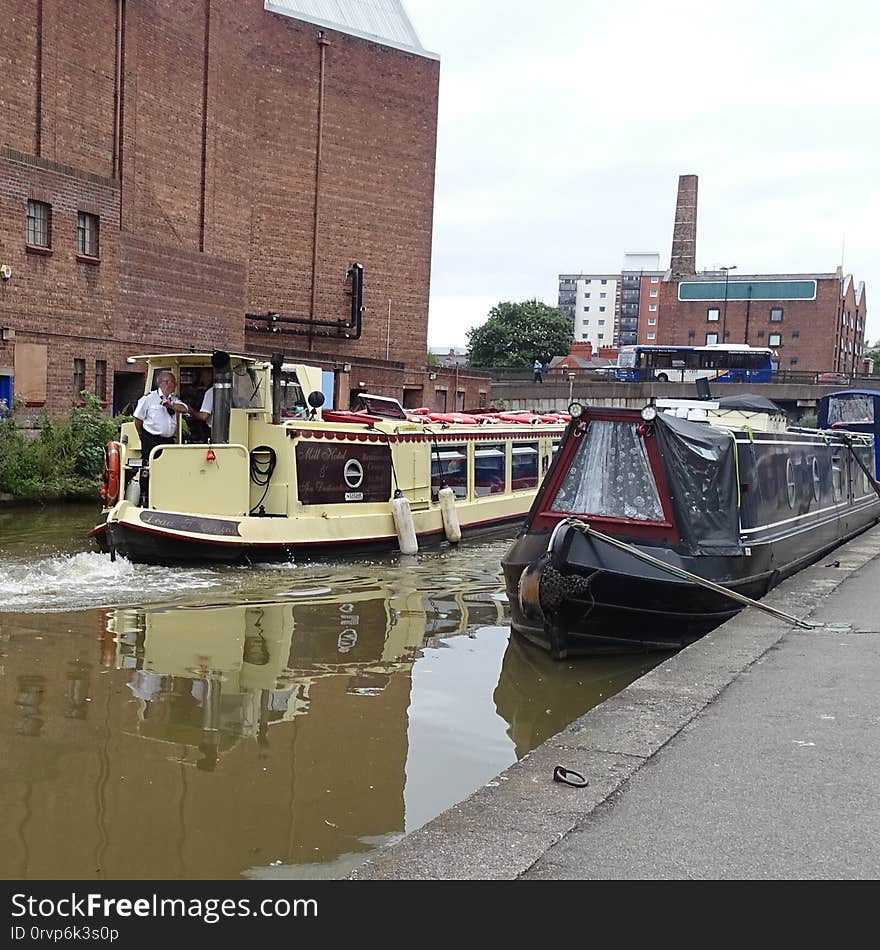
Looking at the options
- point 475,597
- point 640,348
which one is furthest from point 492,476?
point 640,348

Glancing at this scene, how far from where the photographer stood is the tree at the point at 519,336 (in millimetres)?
90562

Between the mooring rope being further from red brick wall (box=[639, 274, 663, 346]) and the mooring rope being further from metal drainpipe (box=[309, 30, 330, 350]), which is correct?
red brick wall (box=[639, 274, 663, 346])

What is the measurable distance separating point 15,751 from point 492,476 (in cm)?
1229

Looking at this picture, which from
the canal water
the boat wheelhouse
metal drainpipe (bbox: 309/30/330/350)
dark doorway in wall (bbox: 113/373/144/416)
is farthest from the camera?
metal drainpipe (bbox: 309/30/330/350)

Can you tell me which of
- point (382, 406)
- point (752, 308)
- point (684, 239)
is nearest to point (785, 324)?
point (752, 308)

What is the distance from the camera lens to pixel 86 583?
12.1 metres

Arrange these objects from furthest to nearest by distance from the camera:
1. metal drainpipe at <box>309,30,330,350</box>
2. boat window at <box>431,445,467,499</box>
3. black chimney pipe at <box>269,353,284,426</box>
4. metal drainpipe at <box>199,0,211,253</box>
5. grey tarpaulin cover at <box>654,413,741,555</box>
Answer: metal drainpipe at <box>309,30,330,350</box>, metal drainpipe at <box>199,0,211,253</box>, boat window at <box>431,445,467,499</box>, black chimney pipe at <box>269,353,284,426</box>, grey tarpaulin cover at <box>654,413,741,555</box>

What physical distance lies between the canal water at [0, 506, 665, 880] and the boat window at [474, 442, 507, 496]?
427 centimetres

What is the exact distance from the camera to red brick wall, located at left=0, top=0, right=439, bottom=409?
23.3 metres

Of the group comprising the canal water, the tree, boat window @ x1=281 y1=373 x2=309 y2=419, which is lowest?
the canal water

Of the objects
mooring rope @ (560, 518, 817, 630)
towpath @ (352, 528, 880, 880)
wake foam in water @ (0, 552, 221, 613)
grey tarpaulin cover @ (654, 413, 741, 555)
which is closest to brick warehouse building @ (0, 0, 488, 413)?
wake foam in water @ (0, 552, 221, 613)

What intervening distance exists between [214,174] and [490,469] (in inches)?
587
